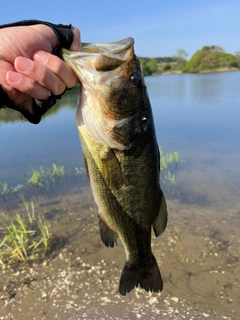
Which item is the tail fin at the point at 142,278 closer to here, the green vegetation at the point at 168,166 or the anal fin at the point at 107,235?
the anal fin at the point at 107,235

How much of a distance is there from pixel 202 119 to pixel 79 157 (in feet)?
24.2

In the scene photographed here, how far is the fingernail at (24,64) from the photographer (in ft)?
6.13

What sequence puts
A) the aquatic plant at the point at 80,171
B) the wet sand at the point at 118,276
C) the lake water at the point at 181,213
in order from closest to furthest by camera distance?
the wet sand at the point at 118,276, the lake water at the point at 181,213, the aquatic plant at the point at 80,171

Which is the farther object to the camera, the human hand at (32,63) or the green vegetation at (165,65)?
the green vegetation at (165,65)

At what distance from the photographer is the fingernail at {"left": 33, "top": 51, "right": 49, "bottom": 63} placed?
1.95m

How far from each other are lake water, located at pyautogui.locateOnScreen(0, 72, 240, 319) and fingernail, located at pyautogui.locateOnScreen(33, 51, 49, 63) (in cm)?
354

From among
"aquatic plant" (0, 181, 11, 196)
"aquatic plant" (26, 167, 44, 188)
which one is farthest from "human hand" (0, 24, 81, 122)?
"aquatic plant" (26, 167, 44, 188)

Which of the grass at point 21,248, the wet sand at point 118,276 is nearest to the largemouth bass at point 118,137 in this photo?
the wet sand at point 118,276

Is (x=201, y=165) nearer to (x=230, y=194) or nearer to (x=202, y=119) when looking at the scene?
(x=230, y=194)

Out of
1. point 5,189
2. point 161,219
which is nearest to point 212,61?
point 5,189

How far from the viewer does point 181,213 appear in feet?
22.5

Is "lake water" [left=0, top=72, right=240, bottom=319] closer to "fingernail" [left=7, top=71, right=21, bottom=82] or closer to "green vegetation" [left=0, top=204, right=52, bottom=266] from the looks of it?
"green vegetation" [left=0, top=204, right=52, bottom=266]

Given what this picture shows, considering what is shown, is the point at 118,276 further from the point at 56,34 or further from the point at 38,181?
the point at 38,181

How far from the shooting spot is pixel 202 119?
51.3ft
